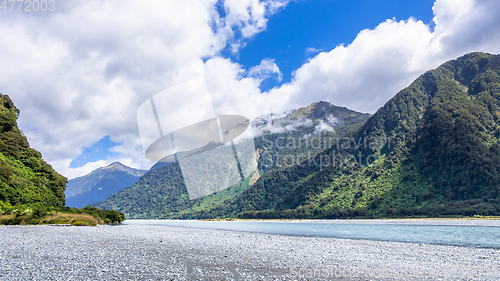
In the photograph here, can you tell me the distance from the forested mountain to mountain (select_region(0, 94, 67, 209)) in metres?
89.2

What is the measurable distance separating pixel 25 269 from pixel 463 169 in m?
119

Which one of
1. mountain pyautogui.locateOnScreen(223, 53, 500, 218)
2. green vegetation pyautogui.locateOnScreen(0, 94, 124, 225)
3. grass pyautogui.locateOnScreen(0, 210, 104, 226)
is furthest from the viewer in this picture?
mountain pyautogui.locateOnScreen(223, 53, 500, 218)

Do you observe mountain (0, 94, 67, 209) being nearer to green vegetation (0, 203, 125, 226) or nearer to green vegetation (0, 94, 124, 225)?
green vegetation (0, 94, 124, 225)

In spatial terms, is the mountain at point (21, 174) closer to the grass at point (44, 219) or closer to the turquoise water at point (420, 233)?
the grass at point (44, 219)

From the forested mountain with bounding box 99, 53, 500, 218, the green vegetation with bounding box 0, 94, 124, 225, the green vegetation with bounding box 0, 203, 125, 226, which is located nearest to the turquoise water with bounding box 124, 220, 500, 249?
the green vegetation with bounding box 0, 203, 125, 226

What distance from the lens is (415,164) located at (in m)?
105

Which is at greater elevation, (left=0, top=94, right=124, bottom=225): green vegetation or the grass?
(left=0, top=94, right=124, bottom=225): green vegetation

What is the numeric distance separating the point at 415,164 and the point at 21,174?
401 ft

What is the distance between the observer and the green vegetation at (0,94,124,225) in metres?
26.5

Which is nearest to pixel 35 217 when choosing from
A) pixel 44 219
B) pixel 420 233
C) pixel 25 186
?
pixel 44 219

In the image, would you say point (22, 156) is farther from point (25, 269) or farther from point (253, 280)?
point (253, 280)

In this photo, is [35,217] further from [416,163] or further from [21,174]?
[416,163]

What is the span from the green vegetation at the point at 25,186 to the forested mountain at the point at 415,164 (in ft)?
288

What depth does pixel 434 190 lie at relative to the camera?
295 ft
